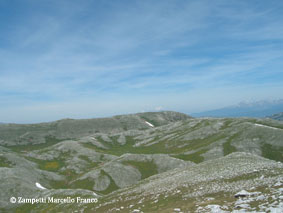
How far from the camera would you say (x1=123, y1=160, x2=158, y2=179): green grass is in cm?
9362

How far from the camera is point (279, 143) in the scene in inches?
4021

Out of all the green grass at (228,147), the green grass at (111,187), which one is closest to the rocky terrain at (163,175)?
the green grass at (228,147)

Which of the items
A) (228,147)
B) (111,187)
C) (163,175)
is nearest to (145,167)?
(111,187)

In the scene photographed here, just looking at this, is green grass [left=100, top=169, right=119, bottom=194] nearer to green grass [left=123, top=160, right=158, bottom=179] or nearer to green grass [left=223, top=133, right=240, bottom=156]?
green grass [left=123, top=160, right=158, bottom=179]

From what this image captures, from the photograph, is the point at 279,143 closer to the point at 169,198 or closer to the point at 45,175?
the point at 169,198

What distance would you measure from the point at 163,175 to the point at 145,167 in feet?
148

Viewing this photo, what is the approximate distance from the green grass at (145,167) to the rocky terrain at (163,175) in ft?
1.53

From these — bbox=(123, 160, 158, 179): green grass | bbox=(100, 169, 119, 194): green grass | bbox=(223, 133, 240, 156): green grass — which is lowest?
bbox=(100, 169, 119, 194): green grass

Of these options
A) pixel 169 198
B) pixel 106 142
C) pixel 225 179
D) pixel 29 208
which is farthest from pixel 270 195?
pixel 106 142

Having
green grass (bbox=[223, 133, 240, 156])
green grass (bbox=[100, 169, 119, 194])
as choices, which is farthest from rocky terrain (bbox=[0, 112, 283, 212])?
green grass (bbox=[100, 169, 119, 194])

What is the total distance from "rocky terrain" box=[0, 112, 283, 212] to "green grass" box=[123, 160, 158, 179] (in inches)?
18.3

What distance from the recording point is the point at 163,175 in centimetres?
5419

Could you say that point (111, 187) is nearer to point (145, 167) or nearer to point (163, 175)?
point (145, 167)

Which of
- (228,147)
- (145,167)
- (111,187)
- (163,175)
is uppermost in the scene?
(163,175)
